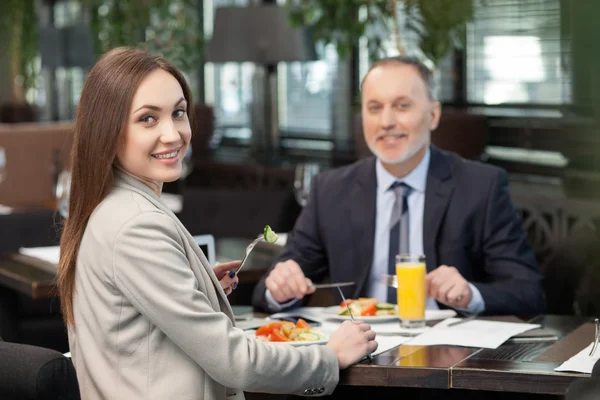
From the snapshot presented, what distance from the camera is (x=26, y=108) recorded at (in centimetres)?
907

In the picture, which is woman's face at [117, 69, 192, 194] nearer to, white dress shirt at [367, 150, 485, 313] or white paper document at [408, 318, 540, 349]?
white paper document at [408, 318, 540, 349]

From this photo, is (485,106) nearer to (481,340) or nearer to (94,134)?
(481,340)

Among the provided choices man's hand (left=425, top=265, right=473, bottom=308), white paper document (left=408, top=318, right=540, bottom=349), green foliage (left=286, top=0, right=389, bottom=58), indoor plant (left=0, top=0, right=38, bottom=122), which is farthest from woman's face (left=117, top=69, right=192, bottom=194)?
indoor plant (left=0, top=0, right=38, bottom=122)

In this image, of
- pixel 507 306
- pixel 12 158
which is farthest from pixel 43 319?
pixel 507 306

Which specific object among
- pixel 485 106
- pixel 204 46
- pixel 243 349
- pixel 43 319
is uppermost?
pixel 204 46

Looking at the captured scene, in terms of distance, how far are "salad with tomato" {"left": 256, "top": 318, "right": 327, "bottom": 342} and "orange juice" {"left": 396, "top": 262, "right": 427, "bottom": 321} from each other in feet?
0.79

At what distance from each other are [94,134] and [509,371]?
79cm

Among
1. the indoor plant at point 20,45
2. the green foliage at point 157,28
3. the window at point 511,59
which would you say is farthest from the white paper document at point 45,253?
the indoor plant at point 20,45

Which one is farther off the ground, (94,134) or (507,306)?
(94,134)

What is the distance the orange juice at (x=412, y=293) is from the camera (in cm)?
189

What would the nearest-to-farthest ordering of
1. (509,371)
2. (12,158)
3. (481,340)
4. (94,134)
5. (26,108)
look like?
(94,134) → (509,371) → (481,340) → (12,158) → (26,108)

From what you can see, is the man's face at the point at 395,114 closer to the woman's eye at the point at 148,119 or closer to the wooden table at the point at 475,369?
the wooden table at the point at 475,369

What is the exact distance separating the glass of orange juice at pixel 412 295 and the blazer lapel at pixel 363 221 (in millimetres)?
396

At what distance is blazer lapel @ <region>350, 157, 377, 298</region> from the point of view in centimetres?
232
